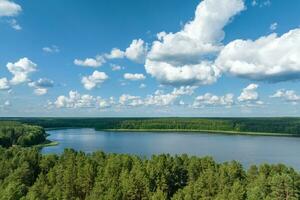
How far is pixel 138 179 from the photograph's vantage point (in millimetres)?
39781

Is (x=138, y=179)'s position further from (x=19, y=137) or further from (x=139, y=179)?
(x=19, y=137)

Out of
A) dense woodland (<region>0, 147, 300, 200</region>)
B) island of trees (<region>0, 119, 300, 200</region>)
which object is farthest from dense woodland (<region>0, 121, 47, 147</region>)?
dense woodland (<region>0, 147, 300, 200</region>)

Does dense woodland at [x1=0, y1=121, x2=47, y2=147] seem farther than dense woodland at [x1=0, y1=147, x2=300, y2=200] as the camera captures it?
Yes

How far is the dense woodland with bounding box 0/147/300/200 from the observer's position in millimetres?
36500

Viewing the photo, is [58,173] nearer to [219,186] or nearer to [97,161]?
[97,161]

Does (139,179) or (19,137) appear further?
(19,137)

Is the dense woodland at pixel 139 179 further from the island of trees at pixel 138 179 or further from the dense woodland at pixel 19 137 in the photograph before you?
the dense woodland at pixel 19 137

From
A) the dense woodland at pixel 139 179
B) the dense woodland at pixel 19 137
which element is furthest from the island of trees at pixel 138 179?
the dense woodland at pixel 19 137

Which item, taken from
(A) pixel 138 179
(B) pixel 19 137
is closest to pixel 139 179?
(A) pixel 138 179

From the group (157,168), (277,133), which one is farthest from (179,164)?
(277,133)

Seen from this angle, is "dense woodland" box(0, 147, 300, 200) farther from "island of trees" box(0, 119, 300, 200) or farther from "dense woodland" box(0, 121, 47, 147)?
"dense woodland" box(0, 121, 47, 147)

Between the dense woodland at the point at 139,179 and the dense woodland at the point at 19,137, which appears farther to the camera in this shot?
the dense woodland at the point at 19,137

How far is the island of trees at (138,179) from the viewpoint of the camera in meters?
36.4

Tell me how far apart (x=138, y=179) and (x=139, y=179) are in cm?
11
